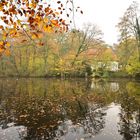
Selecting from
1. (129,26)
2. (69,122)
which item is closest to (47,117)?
(69,122)

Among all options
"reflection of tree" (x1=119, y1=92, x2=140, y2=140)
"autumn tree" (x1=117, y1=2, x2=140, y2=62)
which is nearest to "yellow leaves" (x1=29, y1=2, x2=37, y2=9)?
"reflection of tree" (x1=119, y1=92, x2=140, y2=140)

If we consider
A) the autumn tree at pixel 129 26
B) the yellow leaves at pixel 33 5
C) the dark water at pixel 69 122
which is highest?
the autumn tree at pixel 129 26

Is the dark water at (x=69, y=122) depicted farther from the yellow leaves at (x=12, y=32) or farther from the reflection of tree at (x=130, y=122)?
the yellow leaves at (x=12, y=32)

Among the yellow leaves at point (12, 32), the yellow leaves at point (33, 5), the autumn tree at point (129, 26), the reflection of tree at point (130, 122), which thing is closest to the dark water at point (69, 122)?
the reflection of tree at point (130, 122)

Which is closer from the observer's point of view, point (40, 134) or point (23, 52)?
point (40, 134)

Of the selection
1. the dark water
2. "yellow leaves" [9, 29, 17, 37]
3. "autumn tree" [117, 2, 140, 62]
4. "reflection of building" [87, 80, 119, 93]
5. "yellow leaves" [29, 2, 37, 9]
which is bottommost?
the dark water

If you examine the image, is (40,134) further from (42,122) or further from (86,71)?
(86,71)

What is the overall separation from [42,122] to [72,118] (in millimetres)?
1681

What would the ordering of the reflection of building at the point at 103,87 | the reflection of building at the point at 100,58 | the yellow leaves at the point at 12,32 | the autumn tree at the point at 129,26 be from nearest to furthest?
the yellow leaves at the point at 12,32
the reflection of building at the point at 103,87
the autumn tree at the point at 129,26
the reflection of building at the point at 100,58

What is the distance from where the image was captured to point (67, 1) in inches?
199

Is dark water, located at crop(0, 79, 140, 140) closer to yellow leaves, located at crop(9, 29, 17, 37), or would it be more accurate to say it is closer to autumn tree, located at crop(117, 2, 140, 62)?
yellow leaves, located at crop(9, 29, 17, 37)

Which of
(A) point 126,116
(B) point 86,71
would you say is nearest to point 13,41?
(B) point 86,71

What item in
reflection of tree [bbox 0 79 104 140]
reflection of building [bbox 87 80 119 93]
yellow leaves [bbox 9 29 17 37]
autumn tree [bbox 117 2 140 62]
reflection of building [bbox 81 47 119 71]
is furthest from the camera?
reflection of building [bbox 81 47 119 71]

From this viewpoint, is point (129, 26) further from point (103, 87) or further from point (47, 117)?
point (47, 117)
